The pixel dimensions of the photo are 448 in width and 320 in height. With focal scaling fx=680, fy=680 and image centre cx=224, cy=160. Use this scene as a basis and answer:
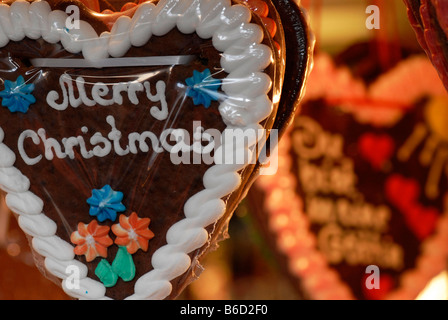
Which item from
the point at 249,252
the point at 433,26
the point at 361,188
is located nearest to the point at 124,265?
the point at 433,26

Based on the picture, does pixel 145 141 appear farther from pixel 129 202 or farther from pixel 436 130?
pixel 436 130

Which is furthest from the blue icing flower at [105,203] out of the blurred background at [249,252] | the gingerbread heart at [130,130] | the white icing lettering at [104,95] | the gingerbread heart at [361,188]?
the blurred background at [249,252]

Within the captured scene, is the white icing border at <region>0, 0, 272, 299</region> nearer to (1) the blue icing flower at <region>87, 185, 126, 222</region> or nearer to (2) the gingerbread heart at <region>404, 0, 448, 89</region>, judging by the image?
(1) the blue icing flower at <region>87, 185, 126, 222</region>

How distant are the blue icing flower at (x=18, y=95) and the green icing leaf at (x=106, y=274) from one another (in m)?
0.25

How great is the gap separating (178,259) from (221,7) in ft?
1.17

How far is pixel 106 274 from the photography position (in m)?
0.99

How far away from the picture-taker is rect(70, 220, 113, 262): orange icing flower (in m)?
0.99

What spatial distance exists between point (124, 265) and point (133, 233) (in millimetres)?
49

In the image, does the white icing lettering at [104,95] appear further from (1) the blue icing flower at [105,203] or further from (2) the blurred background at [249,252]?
(2) the blurred background at [249,252]

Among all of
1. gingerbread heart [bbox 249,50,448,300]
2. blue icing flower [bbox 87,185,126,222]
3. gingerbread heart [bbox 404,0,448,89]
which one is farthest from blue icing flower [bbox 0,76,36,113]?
gingerbread heart [bbox 249,50,448,300]

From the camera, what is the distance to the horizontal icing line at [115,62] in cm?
95

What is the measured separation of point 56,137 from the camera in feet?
3.26

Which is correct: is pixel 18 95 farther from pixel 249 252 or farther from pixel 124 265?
pixel 249 252
